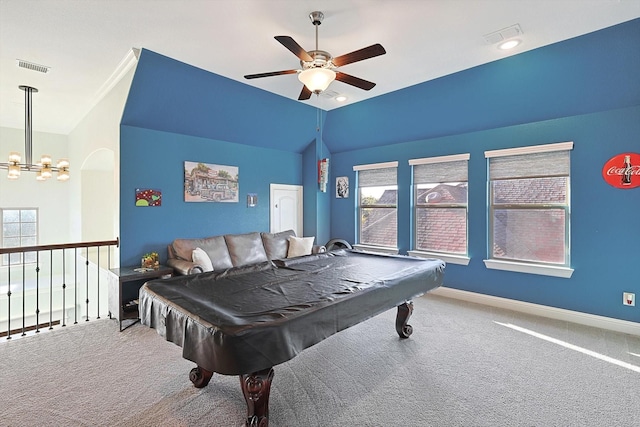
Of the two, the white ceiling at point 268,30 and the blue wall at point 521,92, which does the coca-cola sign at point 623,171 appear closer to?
the blue wall at point 521,92

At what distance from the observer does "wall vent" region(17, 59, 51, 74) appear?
3.50m

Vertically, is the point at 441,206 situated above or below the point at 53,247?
above

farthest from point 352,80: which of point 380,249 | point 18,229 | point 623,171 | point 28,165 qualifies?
point 18,229

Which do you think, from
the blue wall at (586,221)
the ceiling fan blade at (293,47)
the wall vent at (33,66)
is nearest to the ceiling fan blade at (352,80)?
the ceiling fan blade at (293,47)

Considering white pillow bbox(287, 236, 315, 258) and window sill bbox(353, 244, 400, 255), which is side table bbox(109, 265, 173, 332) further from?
window sill bbox(353, 244, 400, 255)

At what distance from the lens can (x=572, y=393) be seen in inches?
89.4

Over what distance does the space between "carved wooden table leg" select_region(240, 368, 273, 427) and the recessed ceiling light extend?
147 inches

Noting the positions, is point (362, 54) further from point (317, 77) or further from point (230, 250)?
point (230, 250)

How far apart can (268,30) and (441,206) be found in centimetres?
359

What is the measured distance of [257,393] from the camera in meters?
1.71

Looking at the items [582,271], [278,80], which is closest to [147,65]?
[278,80]

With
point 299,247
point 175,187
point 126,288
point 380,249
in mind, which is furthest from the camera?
point 380,249

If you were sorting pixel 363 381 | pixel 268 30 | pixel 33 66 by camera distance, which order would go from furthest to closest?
1. pixel 33 66
2. pixel 268 30
3. pixel 363 381

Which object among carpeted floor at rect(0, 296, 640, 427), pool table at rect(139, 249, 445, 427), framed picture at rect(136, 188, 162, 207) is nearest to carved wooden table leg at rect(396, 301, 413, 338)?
carpeted floor at rect(0, 296, 640, 427)
